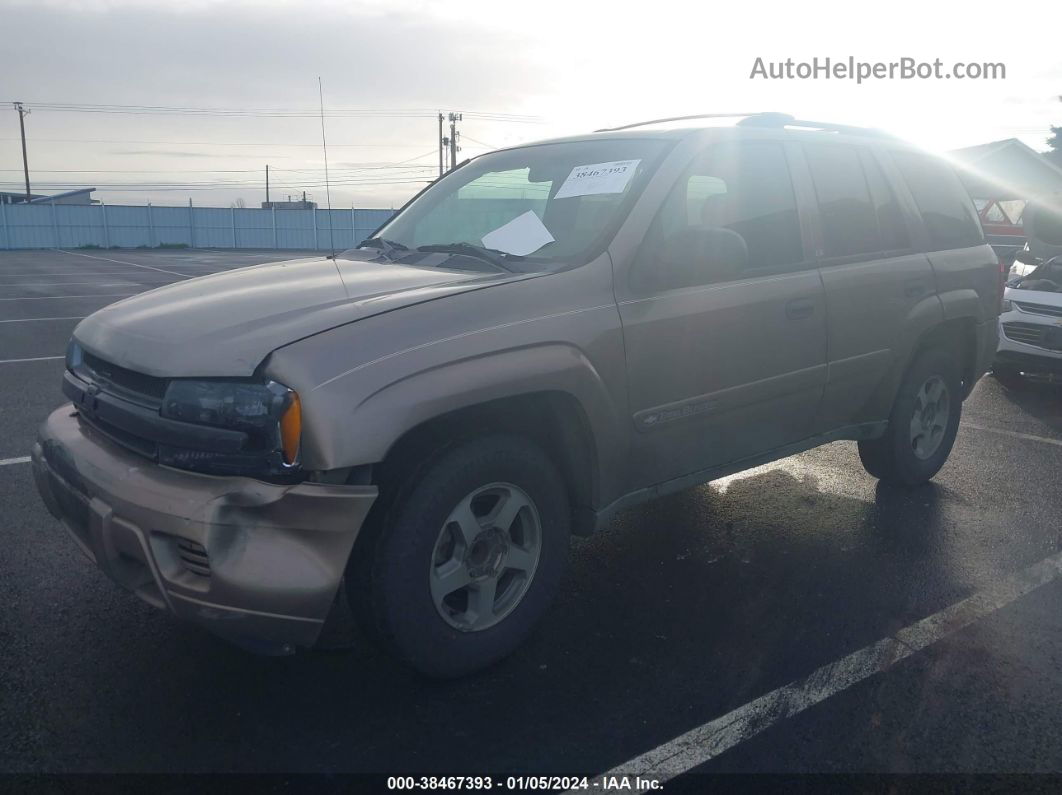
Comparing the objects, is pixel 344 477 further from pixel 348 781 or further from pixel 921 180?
pixel 921 180

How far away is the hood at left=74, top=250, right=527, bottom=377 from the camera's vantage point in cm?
273

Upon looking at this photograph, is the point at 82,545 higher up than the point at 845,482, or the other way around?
the point at 82,545

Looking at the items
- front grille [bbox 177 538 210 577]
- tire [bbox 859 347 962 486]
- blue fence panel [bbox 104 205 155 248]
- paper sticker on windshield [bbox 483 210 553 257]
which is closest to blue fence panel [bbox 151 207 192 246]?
blue fence panel [bbox 104 205 155 248]

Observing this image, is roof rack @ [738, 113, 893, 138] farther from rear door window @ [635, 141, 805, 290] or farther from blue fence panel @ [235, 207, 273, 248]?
blue fence panel @ [235, 207, 273, 248]

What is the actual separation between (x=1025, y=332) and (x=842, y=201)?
482 centimetres

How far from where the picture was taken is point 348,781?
2561 millimetres

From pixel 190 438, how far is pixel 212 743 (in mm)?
927

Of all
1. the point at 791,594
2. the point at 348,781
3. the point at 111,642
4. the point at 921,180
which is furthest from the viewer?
the point at 921,180

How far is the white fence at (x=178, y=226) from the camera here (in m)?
44.7

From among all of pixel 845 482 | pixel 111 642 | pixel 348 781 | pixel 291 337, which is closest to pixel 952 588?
pixel 845 482

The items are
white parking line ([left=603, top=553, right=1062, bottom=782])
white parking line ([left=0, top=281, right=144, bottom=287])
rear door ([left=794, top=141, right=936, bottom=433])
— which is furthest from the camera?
white parking line ([left=0, top=281, right=144, bottom=287])

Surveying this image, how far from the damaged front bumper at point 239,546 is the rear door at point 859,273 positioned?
2.58m

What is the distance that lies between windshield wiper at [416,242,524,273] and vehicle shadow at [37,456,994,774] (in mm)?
1419

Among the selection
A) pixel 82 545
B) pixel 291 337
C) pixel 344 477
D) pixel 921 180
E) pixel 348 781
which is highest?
pixel 921 180
